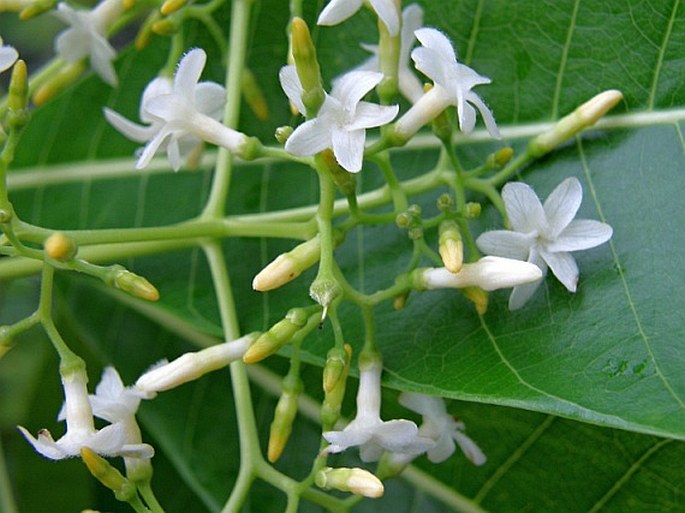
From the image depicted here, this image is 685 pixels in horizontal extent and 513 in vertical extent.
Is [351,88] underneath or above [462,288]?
above

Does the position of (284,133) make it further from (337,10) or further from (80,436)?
(80,436)

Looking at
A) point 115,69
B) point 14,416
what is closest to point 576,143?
point 115,69

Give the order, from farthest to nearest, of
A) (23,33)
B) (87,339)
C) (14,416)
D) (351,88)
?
1. (23,33)
2. (14,416)
3. (87,339)
4. (351,88)

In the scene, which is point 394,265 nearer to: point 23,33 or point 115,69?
point 115,69

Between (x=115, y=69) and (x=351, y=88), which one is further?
(x=115, y=69)

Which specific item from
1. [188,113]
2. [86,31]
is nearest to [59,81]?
[86,31]

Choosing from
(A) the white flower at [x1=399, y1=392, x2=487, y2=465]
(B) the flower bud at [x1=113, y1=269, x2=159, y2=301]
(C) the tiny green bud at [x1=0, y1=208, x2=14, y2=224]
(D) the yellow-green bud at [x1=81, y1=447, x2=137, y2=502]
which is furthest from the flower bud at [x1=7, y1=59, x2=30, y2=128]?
(A) the white flower at [x1=399, y1=392, x2=487, y2=465]

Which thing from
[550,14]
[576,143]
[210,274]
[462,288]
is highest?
[550,14]
